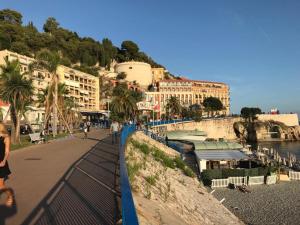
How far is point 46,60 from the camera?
39.0m

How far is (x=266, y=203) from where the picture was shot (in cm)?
2427

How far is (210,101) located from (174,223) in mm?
134348

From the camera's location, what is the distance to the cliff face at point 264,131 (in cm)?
11944

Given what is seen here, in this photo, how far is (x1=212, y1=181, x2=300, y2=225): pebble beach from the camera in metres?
21.0

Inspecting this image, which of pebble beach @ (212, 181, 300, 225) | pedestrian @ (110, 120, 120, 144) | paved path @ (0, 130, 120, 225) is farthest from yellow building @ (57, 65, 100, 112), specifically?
paved path @ (0, 130, 120, 225)

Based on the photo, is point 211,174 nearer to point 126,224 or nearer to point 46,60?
point 46,60

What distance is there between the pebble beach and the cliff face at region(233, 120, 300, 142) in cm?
9068

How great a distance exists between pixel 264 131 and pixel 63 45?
84.3 meters

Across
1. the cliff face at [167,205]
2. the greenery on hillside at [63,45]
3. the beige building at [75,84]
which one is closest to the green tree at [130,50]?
the greenery on hillside at [63,45]

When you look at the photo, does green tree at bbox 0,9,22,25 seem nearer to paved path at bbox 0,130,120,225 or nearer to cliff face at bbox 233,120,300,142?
cliff face at bbox 233,120,300,142

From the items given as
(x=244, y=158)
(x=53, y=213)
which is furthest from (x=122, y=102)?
(x=53, y=213)

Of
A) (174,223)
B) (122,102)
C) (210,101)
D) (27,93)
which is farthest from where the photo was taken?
(210,101)

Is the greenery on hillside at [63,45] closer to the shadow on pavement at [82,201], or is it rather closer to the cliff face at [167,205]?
the cliff face at [167,205]

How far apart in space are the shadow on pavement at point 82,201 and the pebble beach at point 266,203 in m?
12.2
